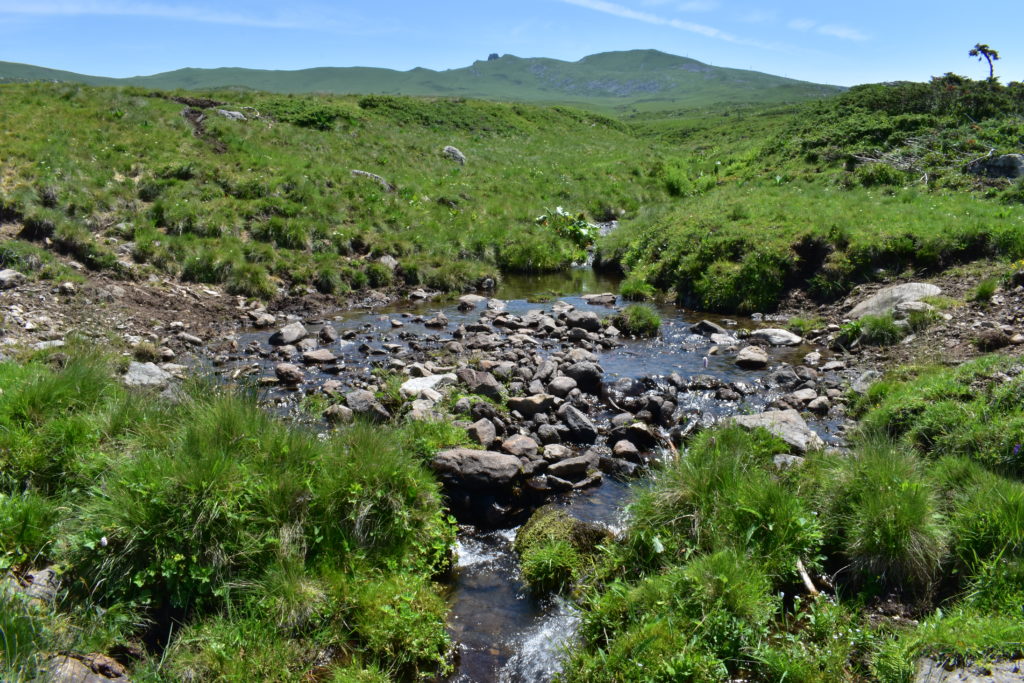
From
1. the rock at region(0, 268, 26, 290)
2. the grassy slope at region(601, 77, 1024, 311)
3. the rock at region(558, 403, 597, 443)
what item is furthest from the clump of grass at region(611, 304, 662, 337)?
the rock at region(0, 268, 26, 290)

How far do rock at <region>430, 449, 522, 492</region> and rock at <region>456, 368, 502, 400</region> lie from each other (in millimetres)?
2916

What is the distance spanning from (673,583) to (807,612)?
4.25 ft

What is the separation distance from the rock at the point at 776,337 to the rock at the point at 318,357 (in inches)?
414

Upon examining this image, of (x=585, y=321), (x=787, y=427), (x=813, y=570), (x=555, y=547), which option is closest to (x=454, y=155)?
(x=585, y=321)

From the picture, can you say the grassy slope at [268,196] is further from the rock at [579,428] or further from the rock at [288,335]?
the rock at [579,428]

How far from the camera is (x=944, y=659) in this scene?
4738 millimetres

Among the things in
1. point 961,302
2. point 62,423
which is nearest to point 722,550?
point 62,423

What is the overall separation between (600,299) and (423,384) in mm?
9936

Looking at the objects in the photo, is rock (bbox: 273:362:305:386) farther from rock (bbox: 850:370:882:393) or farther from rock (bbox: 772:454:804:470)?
rock (bbox: 850:370:882:393)

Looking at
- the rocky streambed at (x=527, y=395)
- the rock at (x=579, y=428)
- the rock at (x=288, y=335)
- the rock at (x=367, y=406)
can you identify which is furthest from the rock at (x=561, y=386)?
the rock at (x=288, y=335)

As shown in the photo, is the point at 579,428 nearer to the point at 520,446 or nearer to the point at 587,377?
the point at 520,446

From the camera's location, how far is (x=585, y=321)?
17.1 m

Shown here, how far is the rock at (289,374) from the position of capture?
12.7 m

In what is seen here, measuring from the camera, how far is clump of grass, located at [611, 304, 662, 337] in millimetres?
16828
